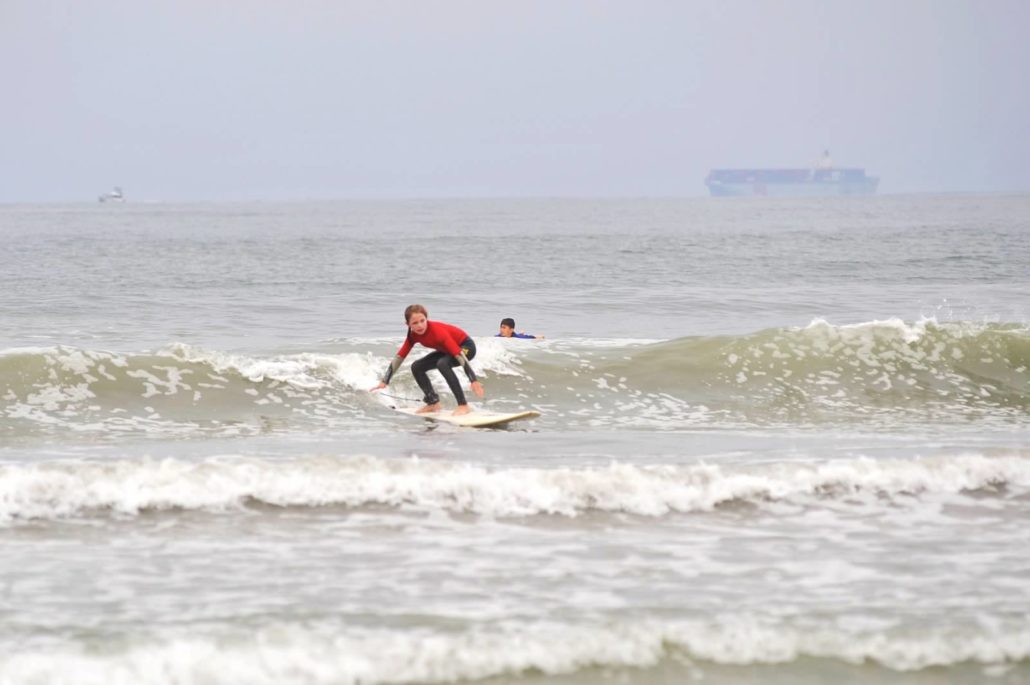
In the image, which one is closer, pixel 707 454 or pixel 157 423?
pixel 707 454

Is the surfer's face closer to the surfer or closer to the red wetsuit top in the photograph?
the surfer

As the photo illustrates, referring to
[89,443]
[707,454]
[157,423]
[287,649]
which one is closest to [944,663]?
[287,649]

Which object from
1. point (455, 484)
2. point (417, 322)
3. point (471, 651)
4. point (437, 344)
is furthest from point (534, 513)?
point (437, 344)

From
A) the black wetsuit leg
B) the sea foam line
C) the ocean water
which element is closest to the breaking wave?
the ocean water

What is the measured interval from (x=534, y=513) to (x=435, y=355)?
18.3 feet

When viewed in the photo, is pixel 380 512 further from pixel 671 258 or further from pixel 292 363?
pixel 671 258

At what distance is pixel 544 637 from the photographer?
714 centimetres

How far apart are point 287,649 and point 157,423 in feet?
28.8

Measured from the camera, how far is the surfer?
1482cm

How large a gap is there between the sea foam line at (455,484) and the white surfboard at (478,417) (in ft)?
11.1

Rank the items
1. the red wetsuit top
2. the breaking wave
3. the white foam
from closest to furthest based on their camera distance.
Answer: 1. the white foam
2. the red wetsuit top
3. the breaking wave

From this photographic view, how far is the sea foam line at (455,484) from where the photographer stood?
10305 mm

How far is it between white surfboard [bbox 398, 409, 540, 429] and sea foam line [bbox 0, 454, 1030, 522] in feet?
11.1

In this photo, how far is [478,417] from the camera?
1482cm
